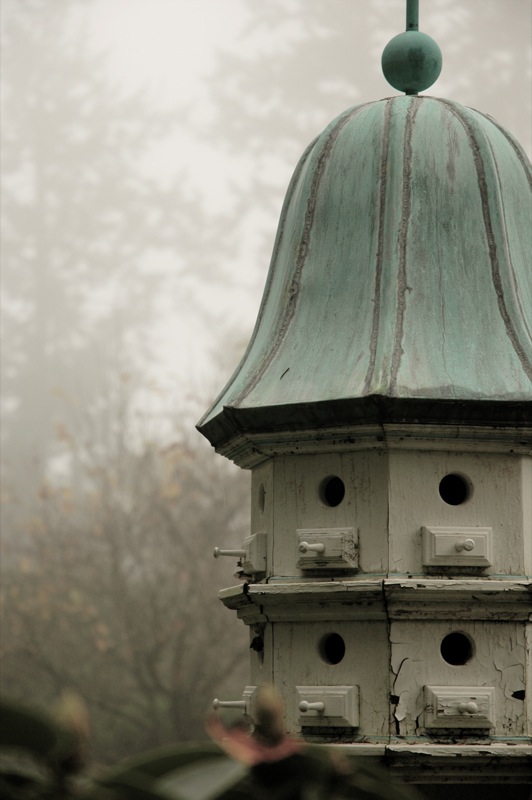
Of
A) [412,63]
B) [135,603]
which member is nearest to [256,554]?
[412,63]

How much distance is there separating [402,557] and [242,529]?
33.7 ft

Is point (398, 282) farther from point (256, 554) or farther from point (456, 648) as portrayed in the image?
point (456, 648)

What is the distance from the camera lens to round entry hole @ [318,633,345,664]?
463 cm

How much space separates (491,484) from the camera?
4621mm

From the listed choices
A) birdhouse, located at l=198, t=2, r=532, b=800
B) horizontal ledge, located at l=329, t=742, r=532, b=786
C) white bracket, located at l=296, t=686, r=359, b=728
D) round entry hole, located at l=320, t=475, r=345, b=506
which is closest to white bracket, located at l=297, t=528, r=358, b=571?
birdhouse, located at l=198, t=2, r=532, b=800

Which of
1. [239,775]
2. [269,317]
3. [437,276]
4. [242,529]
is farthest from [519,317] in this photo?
[242,529]

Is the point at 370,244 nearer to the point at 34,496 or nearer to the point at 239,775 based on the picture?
the point at 239,775

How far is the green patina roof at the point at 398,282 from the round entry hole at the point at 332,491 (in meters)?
0.25

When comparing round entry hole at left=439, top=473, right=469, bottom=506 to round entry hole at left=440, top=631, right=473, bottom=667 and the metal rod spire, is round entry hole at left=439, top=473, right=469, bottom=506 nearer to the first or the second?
round entry hole at left=440, top=631, right=473, bottom=667

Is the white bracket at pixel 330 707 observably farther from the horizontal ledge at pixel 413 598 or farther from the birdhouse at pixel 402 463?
the horizontal ledge at pixel 413 598

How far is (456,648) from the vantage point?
461 centimetres

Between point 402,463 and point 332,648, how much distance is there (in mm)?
698

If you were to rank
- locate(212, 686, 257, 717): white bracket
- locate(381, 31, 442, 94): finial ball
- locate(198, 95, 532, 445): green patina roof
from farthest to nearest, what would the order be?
locate(381, 31, 442, 94): finial ball < locate(212, 686, 257, 717): white bracket < locate(198, 95, 532, 445): green patina roof

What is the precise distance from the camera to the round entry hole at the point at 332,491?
15.5 feet
